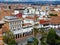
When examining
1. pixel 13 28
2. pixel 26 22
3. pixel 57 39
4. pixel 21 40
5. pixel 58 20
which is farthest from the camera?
pixel 58 20

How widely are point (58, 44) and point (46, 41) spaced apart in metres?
0.58

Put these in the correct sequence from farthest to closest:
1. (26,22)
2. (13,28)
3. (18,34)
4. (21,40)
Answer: (26,22) < (13,28) < (18,34) < (21,40)

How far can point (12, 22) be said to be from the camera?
55.5 feet

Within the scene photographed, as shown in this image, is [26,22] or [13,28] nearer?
[13,28]

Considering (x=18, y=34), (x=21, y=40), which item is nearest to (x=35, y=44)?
(x=21, y=40)

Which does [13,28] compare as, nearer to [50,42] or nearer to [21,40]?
[21,40]

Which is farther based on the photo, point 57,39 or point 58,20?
point 58,20

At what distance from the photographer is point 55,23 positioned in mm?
19656

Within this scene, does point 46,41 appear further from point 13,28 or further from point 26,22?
point 26,22

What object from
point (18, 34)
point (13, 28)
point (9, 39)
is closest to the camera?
point (9, 39)

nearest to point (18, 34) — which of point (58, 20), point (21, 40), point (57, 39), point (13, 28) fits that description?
point (21, 40)

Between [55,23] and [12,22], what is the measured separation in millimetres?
4238

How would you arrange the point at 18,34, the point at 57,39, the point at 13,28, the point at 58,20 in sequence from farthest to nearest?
the point at 58,20 < the point at 13,28 < the point at 18,34 < the point at 57,39

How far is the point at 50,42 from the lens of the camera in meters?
11.2
